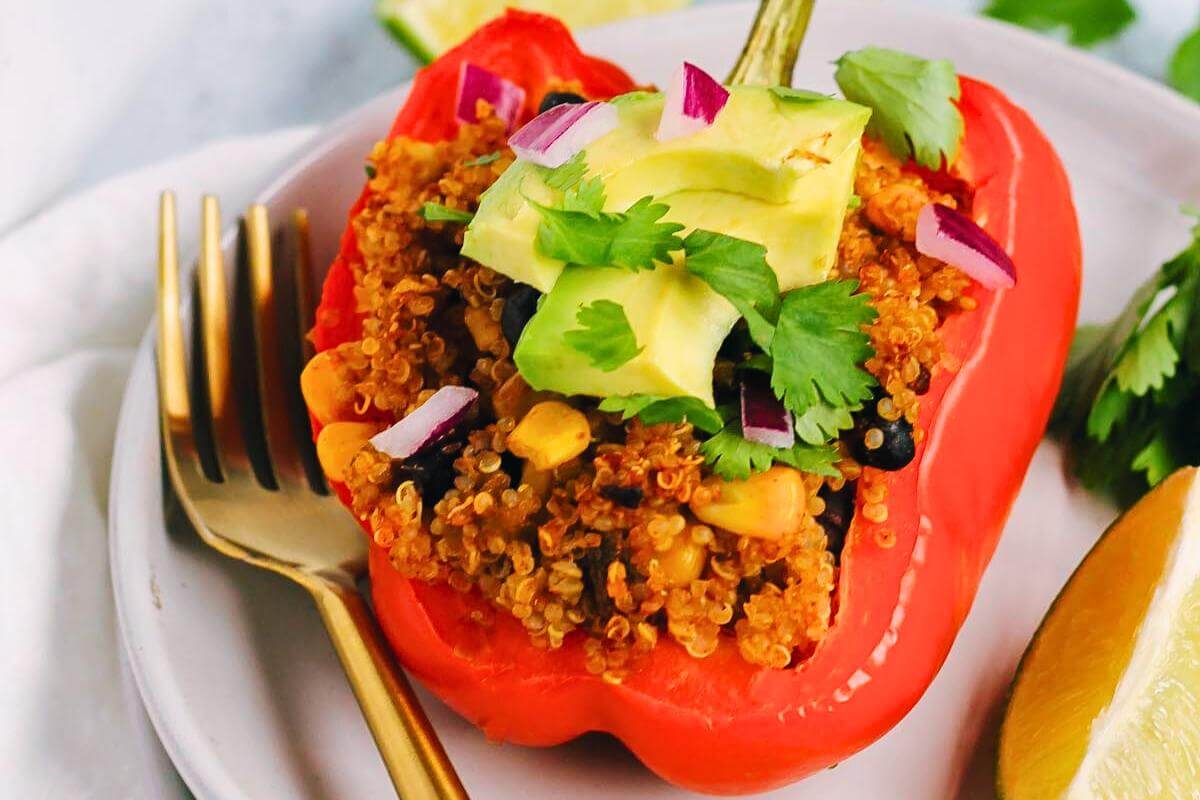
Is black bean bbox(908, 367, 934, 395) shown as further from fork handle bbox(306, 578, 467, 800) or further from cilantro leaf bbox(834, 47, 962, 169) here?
fork handle bbox(306, 578, 467, 800)

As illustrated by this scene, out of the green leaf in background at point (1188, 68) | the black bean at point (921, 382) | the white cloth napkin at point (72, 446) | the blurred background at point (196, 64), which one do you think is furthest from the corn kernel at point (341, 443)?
the green leaf in background at point (1188, 68)

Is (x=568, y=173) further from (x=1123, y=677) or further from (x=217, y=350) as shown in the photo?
(x=1123, y=677)

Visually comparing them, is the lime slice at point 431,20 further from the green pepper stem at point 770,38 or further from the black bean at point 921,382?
the black bean at point 921,382

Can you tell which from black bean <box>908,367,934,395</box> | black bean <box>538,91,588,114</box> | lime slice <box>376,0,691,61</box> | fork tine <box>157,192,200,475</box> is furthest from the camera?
lime slice <box>376,0,691,61</box>

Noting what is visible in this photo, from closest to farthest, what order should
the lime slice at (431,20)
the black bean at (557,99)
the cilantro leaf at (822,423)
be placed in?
the cilantro leaf at (822,423) < the black bean at (557,99) < the lime slice at (431,20)

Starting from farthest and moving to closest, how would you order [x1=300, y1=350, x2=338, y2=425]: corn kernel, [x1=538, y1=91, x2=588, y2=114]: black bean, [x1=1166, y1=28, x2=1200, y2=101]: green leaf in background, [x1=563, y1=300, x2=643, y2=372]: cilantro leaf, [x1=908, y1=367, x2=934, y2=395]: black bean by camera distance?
1. [x1=1166, y1=28, x2=1200, y2=101]: green leaf in background
2. [x1=538, y1=91, x2=588, y2=114]: black bean
3. [x1=300, y1=350, x2=338, y2=425]: corn kernel
4. [x1=908, y1=367, x2=934, y2=395]: black bean
5. [x1=563, y1=300, x2=643, y2=372]: cilantro leaf

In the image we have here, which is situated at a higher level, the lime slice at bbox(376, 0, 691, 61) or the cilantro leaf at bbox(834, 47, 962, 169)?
the cilantro leaf at bbox(834, 47, 962, 169)

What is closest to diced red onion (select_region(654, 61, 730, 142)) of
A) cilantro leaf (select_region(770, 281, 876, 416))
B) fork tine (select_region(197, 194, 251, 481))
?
cilantro leaf (select_region(770, 281, 876, 416))
